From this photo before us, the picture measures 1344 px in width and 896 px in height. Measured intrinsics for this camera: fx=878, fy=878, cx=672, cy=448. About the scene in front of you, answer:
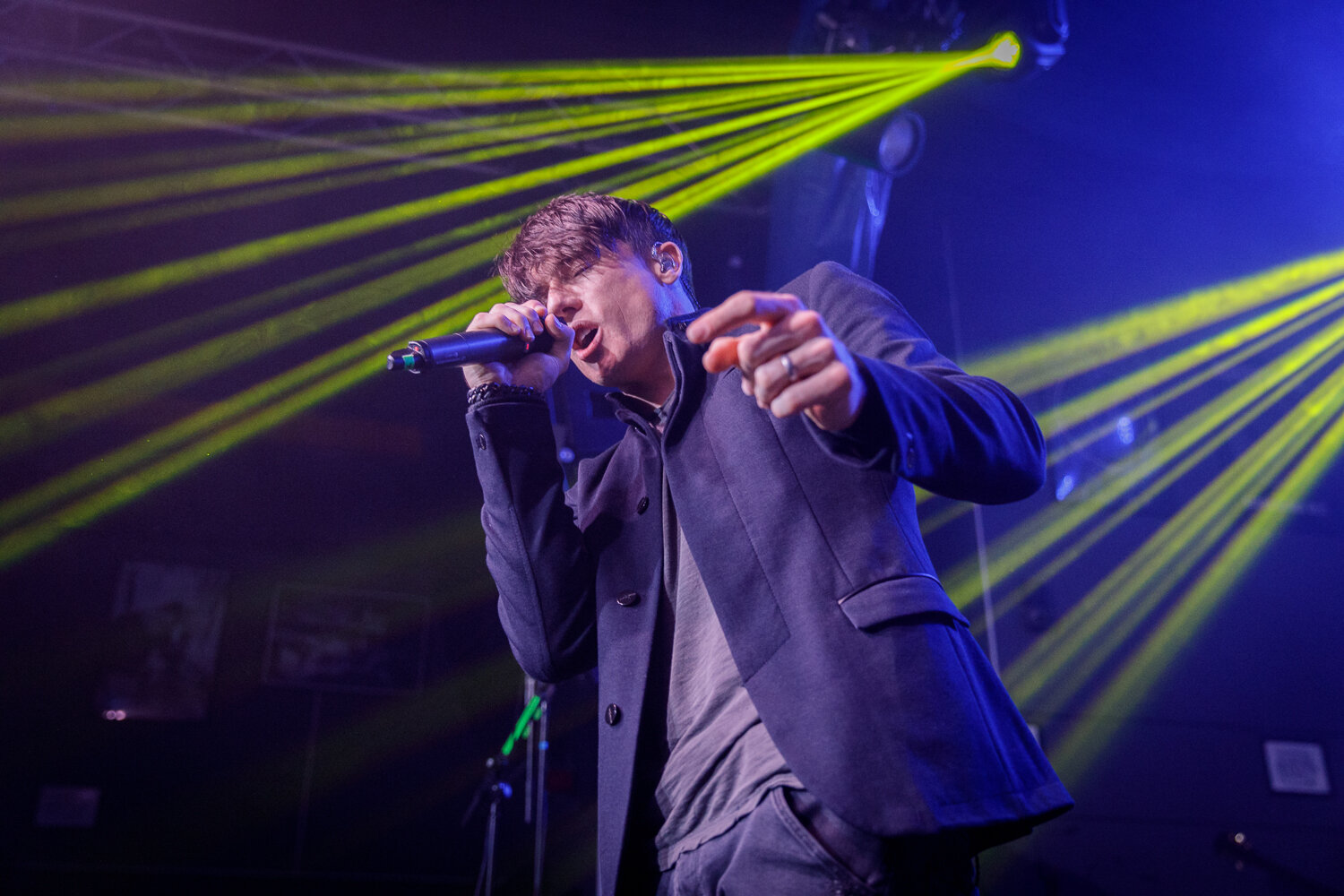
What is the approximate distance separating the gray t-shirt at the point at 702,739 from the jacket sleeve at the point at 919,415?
37cm

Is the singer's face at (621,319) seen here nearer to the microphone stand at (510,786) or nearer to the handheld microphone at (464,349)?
the handheld microphone at (464,349)

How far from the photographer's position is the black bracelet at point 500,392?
1623mm

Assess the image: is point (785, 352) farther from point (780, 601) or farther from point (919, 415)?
point (780, 601)

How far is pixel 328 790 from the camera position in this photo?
15.9 ft

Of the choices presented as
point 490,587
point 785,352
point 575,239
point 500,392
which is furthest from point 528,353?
point 490,587

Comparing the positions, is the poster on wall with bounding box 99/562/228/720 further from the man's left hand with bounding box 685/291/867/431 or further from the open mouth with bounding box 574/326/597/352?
the man's left hand with bounding box 685/291/867/431

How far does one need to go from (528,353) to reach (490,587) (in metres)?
4.04

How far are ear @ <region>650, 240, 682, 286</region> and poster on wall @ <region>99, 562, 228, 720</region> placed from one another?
14.2 ft

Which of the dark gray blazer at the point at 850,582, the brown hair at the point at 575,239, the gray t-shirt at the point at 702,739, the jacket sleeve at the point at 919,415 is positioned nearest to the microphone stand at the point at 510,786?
the brown hair at the point at 575,239

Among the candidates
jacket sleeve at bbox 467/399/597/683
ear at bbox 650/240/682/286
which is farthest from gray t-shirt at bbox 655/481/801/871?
ear at bbox 650/240/682/286

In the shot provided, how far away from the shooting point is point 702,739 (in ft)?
3.77

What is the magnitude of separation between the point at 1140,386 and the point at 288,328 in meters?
5.07

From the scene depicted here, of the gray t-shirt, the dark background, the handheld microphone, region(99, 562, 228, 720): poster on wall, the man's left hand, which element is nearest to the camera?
the man's left hand

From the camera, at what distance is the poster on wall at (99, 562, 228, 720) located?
4.72 meters
